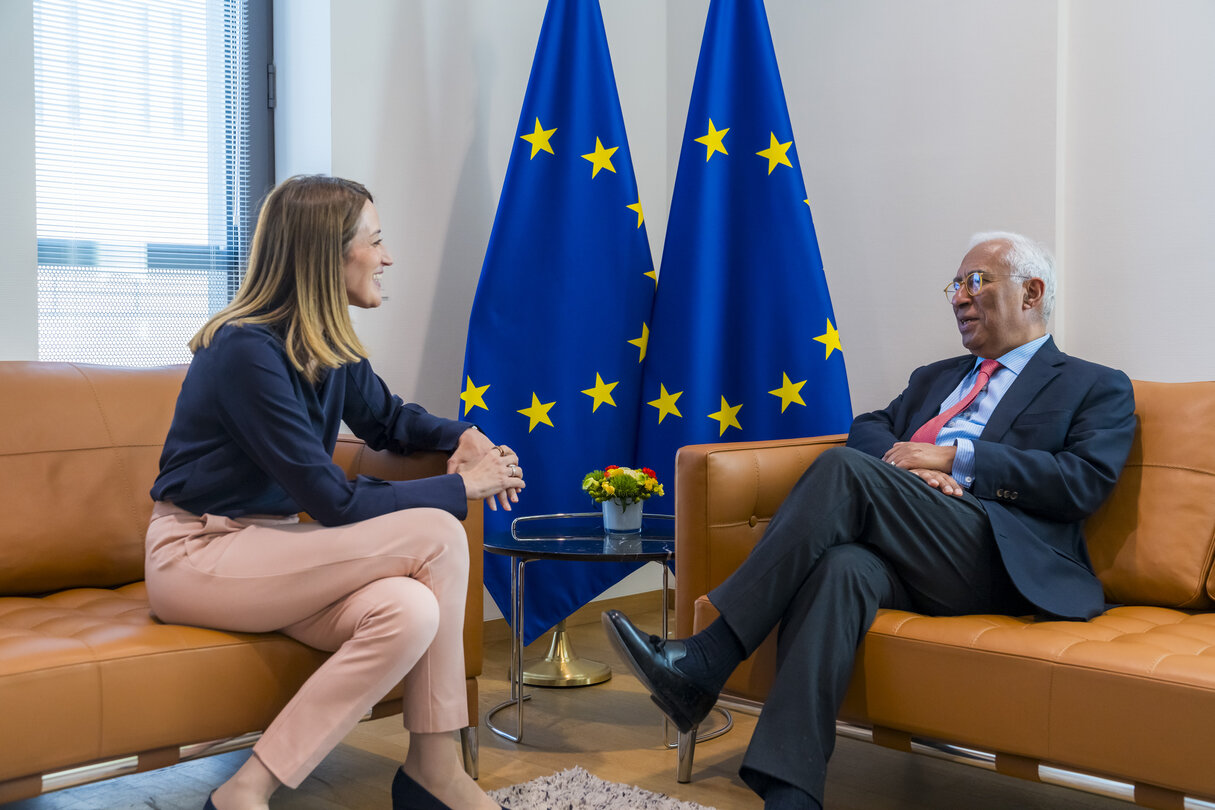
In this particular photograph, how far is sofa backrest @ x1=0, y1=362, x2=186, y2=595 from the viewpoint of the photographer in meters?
2.11

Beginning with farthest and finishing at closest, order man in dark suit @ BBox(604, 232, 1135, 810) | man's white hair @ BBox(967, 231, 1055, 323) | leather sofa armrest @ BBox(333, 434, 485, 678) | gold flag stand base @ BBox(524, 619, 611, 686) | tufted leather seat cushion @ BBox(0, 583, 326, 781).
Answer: gold flag stand base @ BBox(524, 619, 611, 686)
man's white hair @ BBox(967, 231, 1055, 323)
leather sofa armrest @ BBox(333, 434, 485, 678)
man in dark suit @ BBox(604, 232, 1135, 810)
tufted leather seat cushion @ BBox(0, 583, 326, 781)

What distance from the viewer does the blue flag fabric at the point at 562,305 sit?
3059 mm

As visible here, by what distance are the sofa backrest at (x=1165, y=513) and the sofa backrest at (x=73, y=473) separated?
79.9 inches

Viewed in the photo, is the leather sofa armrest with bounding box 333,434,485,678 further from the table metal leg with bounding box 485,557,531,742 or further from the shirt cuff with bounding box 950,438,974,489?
the shirt cuff with bounding box 950,438,974,489

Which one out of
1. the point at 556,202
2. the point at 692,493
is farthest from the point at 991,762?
the point at 556,202

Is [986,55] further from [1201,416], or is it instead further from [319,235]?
A: [319,235]

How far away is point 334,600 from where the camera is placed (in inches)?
71.2

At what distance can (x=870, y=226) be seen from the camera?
326cm

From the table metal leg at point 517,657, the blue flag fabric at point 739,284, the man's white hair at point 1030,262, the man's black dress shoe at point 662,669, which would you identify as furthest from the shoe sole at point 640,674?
the man's white hair at point 1030,262

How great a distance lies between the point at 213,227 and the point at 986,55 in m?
2.25

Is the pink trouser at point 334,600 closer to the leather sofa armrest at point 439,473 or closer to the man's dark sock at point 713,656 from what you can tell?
the leather sofa armrest at point 439,473

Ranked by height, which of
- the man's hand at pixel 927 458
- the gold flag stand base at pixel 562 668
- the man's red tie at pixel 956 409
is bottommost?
the gold flag stand base at pixel 562 668

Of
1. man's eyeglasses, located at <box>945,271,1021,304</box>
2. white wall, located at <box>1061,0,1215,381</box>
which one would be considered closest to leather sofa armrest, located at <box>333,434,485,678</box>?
man's eyeglasses, located at <box>945,271,1021,304</box>

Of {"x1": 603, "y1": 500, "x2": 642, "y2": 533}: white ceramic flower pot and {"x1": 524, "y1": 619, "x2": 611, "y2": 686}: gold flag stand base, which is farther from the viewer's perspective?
{"x1": 524, "y1": 619, "x2": 611, "y2": 686}: gold flag stand base
